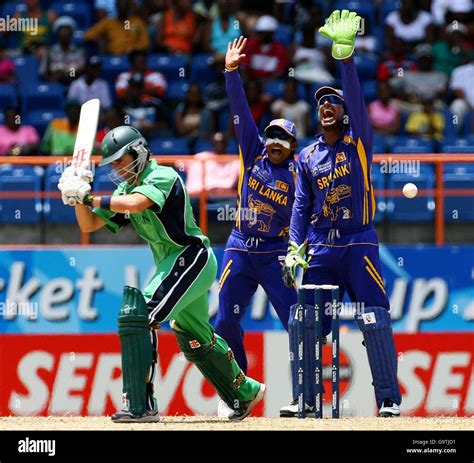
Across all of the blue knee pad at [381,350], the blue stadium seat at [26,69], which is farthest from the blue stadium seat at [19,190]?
the blue knee pad at [381,350]

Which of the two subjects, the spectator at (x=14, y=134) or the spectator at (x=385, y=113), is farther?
the spectator at (x=385, y=113)

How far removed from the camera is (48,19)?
54.4 feet

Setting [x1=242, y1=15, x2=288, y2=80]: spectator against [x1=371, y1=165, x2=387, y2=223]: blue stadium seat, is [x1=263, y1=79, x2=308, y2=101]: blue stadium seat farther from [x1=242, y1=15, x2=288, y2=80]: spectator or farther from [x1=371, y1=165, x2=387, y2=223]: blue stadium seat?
[x1=371, y1=165, x2=387, y2=223]: blue stadium seat

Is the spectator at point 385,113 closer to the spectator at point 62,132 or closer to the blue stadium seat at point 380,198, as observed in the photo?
the blue stadium seat at point 380,198

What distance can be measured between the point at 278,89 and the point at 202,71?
2.95 feet

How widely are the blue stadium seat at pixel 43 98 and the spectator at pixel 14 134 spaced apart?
649 millimetres

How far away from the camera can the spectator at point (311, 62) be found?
15.5 m

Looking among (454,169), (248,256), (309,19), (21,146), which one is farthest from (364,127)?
(309,19)

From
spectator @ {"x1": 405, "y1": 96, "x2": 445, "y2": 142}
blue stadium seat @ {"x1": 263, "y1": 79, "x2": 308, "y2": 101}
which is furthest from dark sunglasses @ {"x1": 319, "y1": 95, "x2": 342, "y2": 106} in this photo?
blue stadium seat @ {"x1": 263, "y1": 79, "x2": 308, "y2": 101}

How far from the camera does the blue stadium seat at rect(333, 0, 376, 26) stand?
1622 cm

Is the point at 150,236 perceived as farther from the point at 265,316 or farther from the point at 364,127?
the point at 265,316

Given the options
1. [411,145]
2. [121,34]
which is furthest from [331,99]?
[121,34]

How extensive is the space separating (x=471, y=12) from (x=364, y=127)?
7.32 metres

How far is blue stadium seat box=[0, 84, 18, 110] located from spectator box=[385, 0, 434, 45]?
4.02 m
